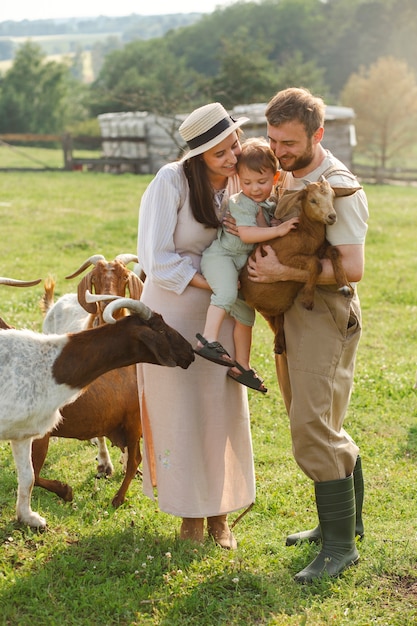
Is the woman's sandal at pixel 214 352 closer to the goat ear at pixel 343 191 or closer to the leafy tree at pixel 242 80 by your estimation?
the goat ear at pixel 343 191

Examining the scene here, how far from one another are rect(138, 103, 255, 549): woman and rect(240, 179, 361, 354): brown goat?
1.19 feet

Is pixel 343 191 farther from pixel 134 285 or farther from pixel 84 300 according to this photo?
pixel 134 285

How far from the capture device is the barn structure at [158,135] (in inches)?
1195

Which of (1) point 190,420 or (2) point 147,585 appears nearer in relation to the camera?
(2) point 147,585

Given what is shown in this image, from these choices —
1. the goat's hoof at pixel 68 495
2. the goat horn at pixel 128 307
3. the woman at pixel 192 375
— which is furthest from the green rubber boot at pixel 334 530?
the goat's hoof at pixel 68 495

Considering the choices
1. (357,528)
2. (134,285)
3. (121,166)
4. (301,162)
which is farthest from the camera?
(121,166)

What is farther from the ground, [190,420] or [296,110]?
[296,110]

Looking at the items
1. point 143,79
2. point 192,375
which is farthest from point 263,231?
point 143,79

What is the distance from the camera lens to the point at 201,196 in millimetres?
4742

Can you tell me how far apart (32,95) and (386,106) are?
88.2 ft

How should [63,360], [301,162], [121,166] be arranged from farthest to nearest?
[121,166], [63,360], [301,162]

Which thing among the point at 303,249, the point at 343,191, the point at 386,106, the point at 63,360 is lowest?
the point at 386,106

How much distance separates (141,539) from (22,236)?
42.1 feet

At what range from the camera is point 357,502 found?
539 cm
